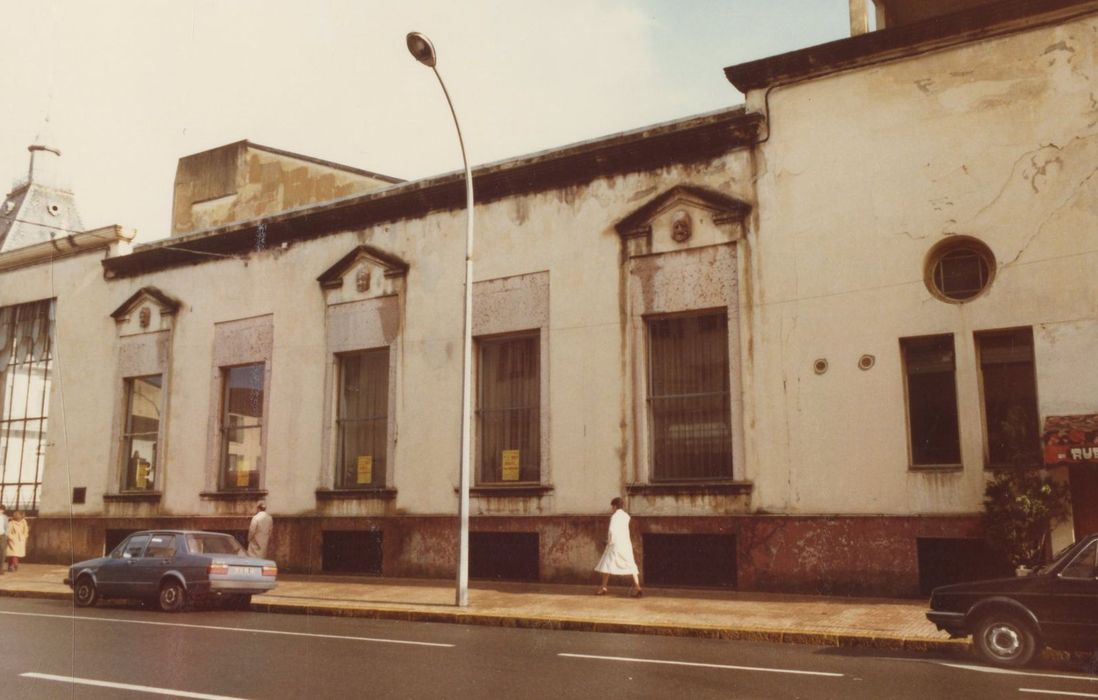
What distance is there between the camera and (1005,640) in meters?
9.45

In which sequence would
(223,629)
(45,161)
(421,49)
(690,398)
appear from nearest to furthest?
1. (223,629)
2. (45,161)
3. (421,49)
4. (690,398)

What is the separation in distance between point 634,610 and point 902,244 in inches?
280

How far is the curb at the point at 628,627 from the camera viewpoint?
1055 cm

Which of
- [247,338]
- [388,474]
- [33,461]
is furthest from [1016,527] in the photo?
[33,461]

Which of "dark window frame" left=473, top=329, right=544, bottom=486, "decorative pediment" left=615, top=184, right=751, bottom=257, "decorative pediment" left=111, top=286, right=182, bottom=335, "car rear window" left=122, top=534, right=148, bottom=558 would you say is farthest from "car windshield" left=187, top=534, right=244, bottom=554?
→ "decorative pediment" left=111, top=286, right=182, bottom=335

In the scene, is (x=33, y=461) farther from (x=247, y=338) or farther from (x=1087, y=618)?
(x=1087, y=618)

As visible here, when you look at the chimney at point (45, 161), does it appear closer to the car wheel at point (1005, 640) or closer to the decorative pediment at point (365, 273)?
the decorative pediment at point (365, 273)

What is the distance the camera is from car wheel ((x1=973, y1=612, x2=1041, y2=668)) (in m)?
9.25

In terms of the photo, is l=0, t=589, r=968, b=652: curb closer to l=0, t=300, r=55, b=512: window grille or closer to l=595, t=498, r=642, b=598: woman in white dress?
l=595, t=498, r=642, b=598: woman in white dress

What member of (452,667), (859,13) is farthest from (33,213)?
(452,667)

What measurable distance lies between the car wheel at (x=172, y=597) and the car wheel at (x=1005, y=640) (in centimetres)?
1137

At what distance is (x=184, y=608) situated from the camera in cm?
1481

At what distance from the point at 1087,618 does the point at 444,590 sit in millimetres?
10415

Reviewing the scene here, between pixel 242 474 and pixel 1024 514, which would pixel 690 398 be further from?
pixel 242 474
